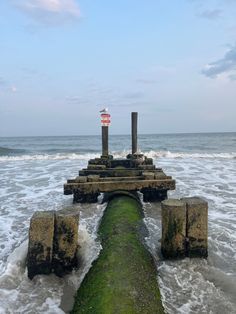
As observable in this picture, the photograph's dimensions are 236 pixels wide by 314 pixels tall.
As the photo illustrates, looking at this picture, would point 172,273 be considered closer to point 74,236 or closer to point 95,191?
point 74,236

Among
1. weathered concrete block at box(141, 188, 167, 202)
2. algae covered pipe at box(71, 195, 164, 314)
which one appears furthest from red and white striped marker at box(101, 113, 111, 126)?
algae covered pipe at box(71, 195, 164, 314)

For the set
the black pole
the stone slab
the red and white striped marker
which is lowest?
the stone slab

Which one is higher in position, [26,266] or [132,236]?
[132,236]

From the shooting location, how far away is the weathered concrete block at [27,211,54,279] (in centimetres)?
439

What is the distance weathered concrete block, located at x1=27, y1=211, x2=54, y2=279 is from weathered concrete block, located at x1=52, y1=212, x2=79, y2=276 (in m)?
0.08

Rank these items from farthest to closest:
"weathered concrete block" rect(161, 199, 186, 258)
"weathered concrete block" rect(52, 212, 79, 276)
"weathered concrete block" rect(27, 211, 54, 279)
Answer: "weathered concrete block" rect(161, 199, 186, 258)
"weathered concrete block" rect(52, 212, 79, 276)
"weathered concrete block" rect(27, 211, 54, 279)

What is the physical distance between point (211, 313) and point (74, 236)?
191cm

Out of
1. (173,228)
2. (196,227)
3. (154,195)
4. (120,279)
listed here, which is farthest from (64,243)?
(154,195)

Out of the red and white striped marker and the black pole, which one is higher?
the red and white striped marker

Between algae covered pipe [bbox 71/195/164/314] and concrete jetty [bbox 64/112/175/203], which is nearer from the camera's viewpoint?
algae covered pipe [bbox 71/195/164/314]

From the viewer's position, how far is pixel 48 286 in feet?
14.3

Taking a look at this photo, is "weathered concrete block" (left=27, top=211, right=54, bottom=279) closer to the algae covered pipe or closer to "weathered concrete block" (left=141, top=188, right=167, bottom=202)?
the algae covered pipe

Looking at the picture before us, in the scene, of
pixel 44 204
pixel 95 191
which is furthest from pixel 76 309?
pixel 44 204

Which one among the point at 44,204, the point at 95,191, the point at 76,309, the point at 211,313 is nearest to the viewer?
the point at 76,309
